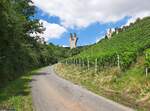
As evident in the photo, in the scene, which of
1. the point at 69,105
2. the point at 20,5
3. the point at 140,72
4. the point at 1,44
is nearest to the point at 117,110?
the point at 69,105

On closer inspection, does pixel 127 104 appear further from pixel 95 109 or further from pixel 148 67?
pixel 148 67

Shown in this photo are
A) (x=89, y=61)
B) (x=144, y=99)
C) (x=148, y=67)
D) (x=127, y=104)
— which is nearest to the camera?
(x=127, y=104)

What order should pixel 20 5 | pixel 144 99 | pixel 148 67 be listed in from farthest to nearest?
pixel 20 5 < pixel 148 67 < pixel 144 99

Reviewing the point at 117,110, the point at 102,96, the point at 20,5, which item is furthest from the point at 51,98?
the point at 20,5

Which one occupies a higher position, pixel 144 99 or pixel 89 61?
pixel 89 61

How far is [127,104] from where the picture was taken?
52.7 ft

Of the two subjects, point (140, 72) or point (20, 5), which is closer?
point (140, 72)

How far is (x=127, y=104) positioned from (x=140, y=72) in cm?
904

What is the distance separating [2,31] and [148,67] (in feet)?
35.7

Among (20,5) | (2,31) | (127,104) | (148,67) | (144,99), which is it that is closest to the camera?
(127,104)

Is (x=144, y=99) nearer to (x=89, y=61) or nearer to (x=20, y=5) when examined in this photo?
(x=89, y=61)

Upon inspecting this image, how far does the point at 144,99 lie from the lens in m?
17.4

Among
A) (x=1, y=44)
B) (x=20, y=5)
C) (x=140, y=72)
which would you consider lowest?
(x=140, y=72)

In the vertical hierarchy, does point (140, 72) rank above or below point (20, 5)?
below
